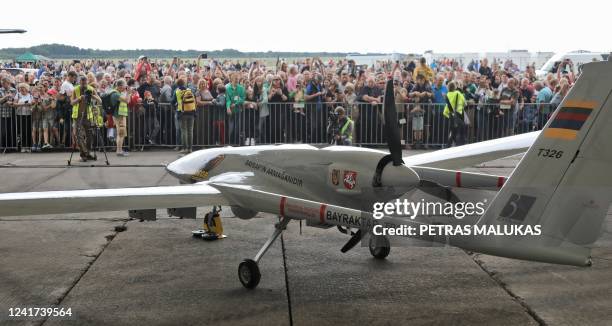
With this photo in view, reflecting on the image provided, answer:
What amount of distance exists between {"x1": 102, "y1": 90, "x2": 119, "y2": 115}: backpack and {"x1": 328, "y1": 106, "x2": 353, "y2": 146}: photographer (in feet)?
20.5

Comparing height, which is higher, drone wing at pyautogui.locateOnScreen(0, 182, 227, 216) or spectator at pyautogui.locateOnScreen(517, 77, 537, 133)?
spectator at pyautogui.locateOnScreen(517, 77, 537, 133)

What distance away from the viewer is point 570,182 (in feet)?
21.5

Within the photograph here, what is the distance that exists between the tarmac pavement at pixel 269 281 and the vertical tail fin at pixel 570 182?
45.9 inches

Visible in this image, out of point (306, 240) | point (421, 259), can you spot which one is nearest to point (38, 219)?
point (306, 240)

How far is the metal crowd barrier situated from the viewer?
21453 mm

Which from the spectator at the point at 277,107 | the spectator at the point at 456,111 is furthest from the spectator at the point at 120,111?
the spectator at the point at 456,111

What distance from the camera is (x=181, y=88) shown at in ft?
67.8

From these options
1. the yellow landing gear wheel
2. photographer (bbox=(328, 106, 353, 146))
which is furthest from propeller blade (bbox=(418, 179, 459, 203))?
photographer (bbox=(328, 106, 353, 146))

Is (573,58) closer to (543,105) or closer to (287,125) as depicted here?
(543,105)

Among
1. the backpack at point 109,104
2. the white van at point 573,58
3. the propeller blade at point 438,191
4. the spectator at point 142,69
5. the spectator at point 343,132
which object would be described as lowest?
the propeller blade at point 438,191

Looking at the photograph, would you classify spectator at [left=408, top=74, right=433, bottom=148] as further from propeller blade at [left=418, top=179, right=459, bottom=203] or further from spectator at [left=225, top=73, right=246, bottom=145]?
propeller blade at [left=418, top=179, right=459, bottom=203]

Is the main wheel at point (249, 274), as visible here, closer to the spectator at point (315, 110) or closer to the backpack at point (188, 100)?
the backpack at point (188, 100)

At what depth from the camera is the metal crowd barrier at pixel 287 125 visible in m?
21.5

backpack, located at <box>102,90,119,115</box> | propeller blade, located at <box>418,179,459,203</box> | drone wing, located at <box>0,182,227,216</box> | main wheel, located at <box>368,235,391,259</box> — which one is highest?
backpack, located at <box>102,90,119,115</box>
